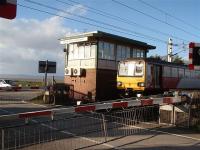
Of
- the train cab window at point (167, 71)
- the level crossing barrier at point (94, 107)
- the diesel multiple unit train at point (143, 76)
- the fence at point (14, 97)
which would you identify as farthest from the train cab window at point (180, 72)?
the level crossing barrier at point (94, 107)

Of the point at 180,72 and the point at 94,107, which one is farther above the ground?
the point at 180,72

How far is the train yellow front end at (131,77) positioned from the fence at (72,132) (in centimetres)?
1007

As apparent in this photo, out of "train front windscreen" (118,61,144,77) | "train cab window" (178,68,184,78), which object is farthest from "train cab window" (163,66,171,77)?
"train front windscreen" (118,61,144,77)

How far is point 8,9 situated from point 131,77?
21860 millimetres

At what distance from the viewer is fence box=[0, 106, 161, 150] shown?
895 cm

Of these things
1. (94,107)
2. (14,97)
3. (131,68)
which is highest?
(131,68)

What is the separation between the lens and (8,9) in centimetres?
297

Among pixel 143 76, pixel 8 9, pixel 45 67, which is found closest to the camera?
pixel 8 9

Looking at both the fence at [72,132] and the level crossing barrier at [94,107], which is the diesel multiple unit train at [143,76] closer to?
the level crossing barrier at [94,107]

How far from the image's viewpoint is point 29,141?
9242mm

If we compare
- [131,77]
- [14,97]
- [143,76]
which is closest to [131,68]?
[131,77]

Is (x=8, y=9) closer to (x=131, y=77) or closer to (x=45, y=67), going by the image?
(x=131, y=77)

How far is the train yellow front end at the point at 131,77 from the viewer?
78.9ft

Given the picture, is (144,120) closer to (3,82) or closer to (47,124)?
(47,124)
